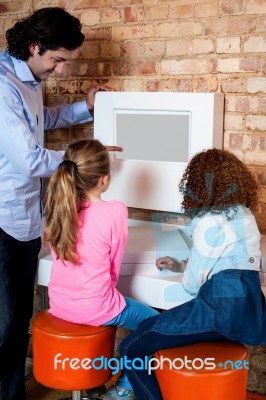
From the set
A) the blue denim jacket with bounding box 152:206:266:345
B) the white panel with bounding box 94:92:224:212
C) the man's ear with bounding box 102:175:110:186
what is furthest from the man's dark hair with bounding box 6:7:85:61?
the blue denim jacket with bounding box 152:206:266:345

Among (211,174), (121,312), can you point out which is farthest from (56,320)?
(211,174)

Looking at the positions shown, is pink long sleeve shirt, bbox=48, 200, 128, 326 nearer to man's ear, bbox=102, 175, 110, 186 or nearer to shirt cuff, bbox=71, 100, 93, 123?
man's ear, bbox=102, 175, 110, 186

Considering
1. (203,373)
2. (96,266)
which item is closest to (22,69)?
(96,266)

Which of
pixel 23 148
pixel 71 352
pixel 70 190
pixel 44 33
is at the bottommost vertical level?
pixel 71 352

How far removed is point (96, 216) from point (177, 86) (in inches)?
28.1

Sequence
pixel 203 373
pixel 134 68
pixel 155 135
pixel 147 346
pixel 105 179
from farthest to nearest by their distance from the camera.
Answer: pixel 134 68 < pixel 155 135 < pixel 105 179 < pixel 147 346 < pixel 203 373

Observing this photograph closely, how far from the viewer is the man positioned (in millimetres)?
1722

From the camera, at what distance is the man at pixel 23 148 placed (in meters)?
1.72

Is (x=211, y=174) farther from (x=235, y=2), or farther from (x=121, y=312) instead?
(x=235, y=2)

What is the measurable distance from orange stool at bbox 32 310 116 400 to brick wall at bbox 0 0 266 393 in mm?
691

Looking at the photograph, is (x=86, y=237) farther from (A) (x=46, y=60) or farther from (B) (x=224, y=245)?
(A) (x=46, y=60)

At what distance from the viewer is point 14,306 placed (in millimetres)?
1861

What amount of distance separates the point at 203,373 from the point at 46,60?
3.74 feet

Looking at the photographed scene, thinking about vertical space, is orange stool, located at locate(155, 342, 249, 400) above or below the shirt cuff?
below
